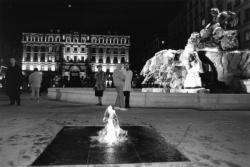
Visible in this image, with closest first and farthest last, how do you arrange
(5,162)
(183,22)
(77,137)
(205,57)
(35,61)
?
1. (5,162)
2. (77,137)
3. (205,57)
4. (183,22)
5. (35,61)

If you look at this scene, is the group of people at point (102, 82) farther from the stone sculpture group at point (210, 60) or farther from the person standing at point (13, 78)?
the stone sculpture group at point (210, 60)

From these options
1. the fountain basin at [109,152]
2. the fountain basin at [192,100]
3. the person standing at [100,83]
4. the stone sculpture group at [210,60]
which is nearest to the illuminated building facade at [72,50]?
the stone sculpture group at [210,60]

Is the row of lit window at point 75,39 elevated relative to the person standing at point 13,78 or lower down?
elevated

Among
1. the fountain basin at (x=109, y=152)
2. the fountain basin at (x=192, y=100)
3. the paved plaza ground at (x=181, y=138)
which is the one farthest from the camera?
the fountain basin at (x=192, y=100)

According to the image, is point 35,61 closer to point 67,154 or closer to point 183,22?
point 183,22

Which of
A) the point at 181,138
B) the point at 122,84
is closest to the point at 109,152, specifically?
the point at 181,138

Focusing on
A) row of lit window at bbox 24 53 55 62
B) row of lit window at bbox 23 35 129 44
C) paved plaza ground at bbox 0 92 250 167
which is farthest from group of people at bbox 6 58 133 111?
row of lit window at bbox 23 35 129 44

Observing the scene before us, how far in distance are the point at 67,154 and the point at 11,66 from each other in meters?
8.31

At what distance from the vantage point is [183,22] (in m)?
61.6

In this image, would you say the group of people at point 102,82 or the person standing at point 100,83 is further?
the person standing at point 100,83

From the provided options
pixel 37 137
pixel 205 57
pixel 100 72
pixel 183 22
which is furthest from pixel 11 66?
pixel 183 22

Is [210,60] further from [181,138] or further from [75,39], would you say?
[75,39]

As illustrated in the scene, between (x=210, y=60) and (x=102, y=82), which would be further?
(x=210, y=60)

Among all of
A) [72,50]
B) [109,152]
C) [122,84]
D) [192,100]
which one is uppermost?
[72,50]
